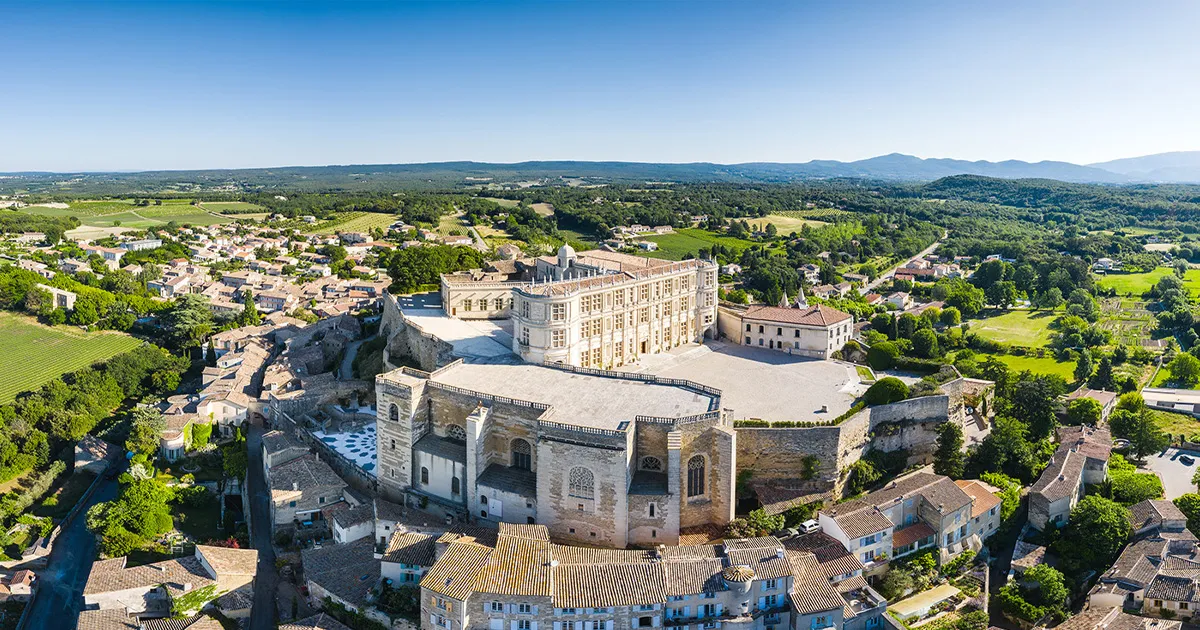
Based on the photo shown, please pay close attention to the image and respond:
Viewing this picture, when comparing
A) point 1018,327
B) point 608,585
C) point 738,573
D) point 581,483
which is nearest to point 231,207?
point 1018,327

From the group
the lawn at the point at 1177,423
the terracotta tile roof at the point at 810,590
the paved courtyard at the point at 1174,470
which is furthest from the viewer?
the lawn at the point at 1177,423

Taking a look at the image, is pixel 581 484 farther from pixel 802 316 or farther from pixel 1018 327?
pixel 1018 327

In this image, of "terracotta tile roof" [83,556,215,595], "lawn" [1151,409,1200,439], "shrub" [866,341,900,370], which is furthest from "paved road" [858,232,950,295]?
"terracotta tile roof" [83,556,215,595]

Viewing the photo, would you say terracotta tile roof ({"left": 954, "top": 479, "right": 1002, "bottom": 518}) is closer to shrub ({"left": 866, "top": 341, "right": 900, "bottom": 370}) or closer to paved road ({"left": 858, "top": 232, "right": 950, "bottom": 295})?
shrub ({"left": 866, "top": 341, "right": 900, "bottom": 370})

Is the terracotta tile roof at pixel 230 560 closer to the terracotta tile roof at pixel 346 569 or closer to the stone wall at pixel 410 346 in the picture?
the terracotta tile roof at pixel 346 569

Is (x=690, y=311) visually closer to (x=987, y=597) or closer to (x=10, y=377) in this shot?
(x=987, y=597)

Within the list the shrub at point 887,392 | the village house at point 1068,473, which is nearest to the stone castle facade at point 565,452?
the shrub at point 887,392
